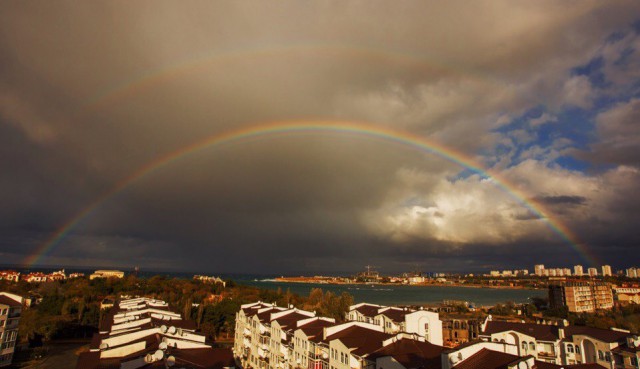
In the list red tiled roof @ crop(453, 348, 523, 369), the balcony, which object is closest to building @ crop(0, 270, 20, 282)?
the balcony

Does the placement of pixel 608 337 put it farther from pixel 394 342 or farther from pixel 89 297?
pixel 89 297

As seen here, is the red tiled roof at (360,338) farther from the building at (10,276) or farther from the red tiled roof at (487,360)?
the building at (10,276)

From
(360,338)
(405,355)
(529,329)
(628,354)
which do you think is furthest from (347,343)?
(529,329)

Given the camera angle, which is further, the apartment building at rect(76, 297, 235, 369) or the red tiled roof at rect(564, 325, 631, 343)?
the red tiled roof at rect(564, 325, 631, 343)

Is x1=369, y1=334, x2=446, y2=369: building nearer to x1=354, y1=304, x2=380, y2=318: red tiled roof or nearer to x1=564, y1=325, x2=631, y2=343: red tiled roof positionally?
x1=564, y1=325, x2=631, y2=343: red tiled roof

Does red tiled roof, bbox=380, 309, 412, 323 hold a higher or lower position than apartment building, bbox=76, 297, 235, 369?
lower

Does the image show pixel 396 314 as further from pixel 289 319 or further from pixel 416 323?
pixel 289 319
